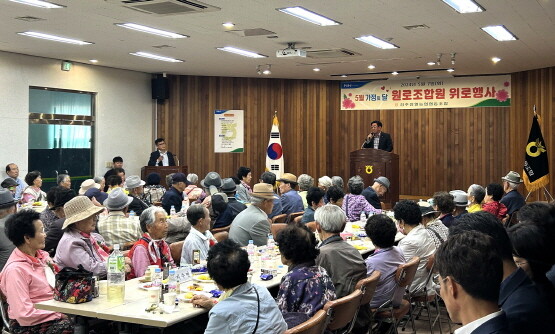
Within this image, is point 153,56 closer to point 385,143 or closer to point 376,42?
point 376,42

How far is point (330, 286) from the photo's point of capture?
4023 mm

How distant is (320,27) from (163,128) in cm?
742

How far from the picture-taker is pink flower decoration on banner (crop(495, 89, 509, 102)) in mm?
14913

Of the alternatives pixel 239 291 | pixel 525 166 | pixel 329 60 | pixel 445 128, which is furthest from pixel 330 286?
pixel 445 128

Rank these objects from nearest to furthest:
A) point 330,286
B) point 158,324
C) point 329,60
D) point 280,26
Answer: point 158,324
point 330,286
point 280,26
point 329,60

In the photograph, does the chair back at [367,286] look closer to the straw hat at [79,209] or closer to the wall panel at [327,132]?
the straw hat at [79,209]

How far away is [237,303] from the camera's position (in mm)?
3287

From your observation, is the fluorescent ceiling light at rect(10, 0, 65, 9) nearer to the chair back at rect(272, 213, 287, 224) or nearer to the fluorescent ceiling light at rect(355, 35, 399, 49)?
the chair back at rect(272, 213, 287, 224)

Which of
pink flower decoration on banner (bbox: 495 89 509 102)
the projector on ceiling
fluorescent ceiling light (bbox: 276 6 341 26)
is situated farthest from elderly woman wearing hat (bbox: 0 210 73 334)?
pink flower decoration on banner (bbox: 495 89 509 102)

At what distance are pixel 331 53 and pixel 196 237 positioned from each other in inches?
288

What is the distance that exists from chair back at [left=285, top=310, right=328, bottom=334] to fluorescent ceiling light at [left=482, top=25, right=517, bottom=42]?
23.2ft

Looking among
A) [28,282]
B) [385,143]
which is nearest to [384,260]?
[28,282]

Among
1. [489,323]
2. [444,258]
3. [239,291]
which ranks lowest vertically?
[239,291]

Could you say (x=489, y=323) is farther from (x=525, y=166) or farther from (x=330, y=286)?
(x=525, y=166)
